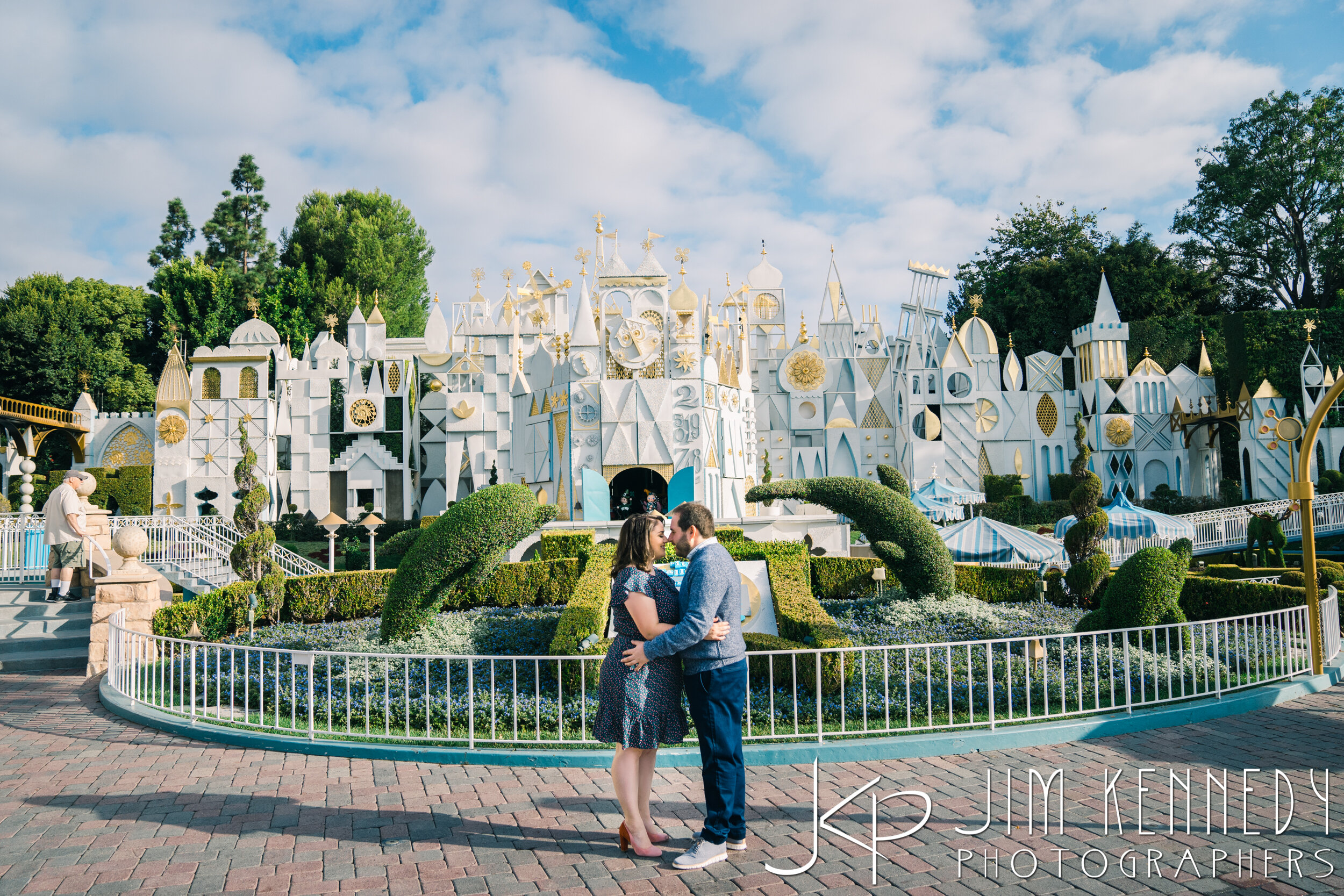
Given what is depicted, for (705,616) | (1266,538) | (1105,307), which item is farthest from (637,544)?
(1105,307)

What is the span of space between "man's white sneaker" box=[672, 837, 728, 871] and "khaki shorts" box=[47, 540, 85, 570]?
47.0 ft

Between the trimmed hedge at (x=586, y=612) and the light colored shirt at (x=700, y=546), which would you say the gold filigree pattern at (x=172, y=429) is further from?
the light colored shirt at (x=700, y=546)

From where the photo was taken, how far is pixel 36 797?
20.7 ft

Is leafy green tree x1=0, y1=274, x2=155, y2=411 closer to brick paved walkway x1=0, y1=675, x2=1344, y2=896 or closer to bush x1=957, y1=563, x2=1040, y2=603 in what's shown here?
brick paved walkway x1=0, y1=675, x2=1344, y2=896

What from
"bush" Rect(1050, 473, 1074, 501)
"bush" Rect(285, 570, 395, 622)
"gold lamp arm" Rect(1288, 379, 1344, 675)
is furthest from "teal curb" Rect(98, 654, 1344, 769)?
"bush" Rect(1050, 473, 1074, 501)

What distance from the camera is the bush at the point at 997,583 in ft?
52.0

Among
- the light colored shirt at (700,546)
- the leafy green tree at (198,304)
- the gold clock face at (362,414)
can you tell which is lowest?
the light colored shirt at (700,546)

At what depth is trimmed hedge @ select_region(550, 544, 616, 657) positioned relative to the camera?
9938 millimetres

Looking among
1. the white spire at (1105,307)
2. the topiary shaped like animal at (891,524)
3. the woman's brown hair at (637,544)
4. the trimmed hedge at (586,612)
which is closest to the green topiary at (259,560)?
the trimmed hedge at (586,612)

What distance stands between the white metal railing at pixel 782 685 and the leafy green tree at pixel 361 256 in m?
42.9

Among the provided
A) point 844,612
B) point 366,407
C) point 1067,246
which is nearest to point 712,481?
point 844,612

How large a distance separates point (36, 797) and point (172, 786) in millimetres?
941

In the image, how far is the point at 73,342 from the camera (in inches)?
1651

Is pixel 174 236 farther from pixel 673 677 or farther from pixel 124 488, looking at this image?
pixel 673 677
